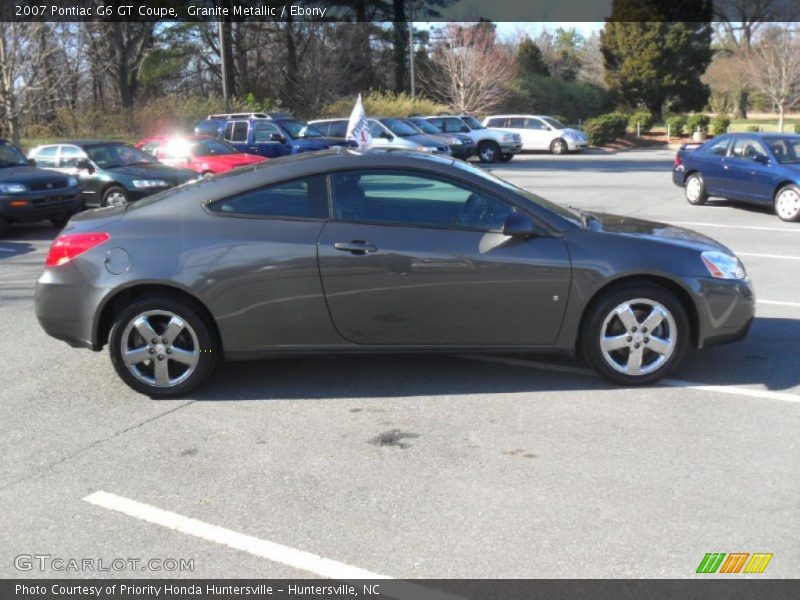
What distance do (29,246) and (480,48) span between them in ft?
128

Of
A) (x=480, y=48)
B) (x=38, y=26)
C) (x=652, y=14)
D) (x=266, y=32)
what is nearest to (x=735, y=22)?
(x=652, y=14)

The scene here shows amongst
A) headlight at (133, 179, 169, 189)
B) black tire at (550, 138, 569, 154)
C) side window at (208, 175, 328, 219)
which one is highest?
black tire at (550, 138, 569, 154)

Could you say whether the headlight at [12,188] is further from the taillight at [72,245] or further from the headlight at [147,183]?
the taillight at [72,245]

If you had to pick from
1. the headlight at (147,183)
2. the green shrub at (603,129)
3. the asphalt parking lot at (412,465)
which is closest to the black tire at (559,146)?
the green shrub at (603,129)

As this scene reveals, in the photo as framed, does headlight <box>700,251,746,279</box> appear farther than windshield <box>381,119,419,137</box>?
No

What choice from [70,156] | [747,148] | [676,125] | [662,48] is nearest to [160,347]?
[70,156]

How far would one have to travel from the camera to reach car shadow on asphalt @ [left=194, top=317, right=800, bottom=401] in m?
5.36

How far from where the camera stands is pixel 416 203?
5.22m

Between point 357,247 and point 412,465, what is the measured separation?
1476mm

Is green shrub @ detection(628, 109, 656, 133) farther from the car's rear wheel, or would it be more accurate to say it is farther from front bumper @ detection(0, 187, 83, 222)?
front bumper @ detection(0, 187, 83, 222)

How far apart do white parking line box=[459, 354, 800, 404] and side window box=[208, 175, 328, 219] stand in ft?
4.61

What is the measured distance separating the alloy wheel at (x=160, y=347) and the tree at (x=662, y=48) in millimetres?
45885

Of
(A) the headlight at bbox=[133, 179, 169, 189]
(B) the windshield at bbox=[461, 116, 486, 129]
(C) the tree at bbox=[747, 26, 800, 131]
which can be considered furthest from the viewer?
(C) the tree at bbox=[747, 26, 800, 131]

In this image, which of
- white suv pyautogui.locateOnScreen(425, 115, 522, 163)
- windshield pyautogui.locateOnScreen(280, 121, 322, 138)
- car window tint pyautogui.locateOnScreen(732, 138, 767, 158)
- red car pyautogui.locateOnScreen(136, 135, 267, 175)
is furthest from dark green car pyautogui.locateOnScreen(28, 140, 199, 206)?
white suv pyautogui.locateOnScreen(425, 115, 522, 163)
